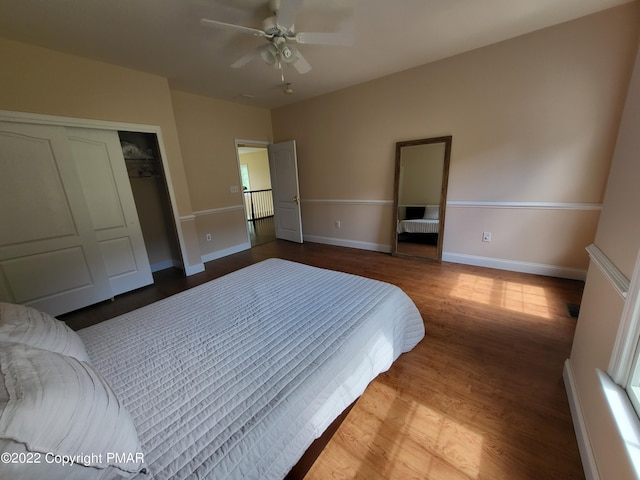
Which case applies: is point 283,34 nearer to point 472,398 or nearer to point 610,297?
point 610,297

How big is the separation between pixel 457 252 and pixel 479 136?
1.48 meters

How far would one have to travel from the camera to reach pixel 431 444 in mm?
1202

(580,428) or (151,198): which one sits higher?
(151,198)

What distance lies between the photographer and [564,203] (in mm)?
2613

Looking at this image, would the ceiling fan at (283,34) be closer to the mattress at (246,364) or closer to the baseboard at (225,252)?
the mattress at (246,364)

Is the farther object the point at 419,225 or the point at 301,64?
the point at 419,225

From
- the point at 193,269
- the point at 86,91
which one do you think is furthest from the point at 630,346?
the point at 86,91

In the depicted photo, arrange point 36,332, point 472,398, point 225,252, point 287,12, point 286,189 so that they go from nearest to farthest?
point 36,332 < point 472,398 < point 287,12 < point 225,252 < point 286,189

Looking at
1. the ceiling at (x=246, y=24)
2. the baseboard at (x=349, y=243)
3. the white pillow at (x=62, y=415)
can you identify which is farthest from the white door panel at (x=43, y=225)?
the baseboard at (x=349, y=243)

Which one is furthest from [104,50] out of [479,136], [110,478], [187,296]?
[479,136]

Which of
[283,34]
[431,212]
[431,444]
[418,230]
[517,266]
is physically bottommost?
[431,444]

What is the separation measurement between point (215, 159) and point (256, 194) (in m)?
3.57

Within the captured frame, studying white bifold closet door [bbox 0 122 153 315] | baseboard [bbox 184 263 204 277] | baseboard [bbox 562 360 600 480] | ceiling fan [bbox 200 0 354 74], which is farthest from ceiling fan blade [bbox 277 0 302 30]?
baseboard [bbox 184 263 204 277]

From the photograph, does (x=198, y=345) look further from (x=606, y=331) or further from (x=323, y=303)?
Answer: (x=606, y=331)
